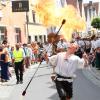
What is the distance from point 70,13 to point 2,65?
6541 mm

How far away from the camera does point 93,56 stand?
25078 mm

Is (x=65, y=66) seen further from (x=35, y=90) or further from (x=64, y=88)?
(x=35, y=90)

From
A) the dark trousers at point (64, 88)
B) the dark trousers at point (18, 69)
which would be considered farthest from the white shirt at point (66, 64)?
the dark trousers at point (18, 69)

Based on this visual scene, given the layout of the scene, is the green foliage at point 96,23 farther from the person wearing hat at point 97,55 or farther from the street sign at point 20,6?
the person wearing hat at point 97,55

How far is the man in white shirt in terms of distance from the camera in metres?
10.8

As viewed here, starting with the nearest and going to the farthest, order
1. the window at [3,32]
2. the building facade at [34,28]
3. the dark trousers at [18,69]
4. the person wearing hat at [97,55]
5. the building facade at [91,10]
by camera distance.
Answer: the dark trousers at [18,69], the person wearing hat at [97,55], the window at [3,32], the building facade at [34,28], the building facade at [91,10]

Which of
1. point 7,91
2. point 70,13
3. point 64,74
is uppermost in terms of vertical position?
point 70,13

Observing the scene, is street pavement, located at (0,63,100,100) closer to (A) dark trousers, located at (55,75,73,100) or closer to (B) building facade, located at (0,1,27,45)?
(A) dark trousers, located at (55,75,73,100)

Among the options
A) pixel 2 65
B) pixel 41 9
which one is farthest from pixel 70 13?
pixel 2 65

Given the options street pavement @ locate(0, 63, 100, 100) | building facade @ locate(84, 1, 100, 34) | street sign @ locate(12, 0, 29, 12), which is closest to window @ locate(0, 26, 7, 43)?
street sign @ locate(12, 0, 29, 12)

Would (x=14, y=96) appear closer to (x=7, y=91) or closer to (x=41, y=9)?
(x=7, y=91)

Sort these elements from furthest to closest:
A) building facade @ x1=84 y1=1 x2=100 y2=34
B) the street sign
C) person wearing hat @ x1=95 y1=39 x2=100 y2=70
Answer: building facade @ x1=84 y1=1 x2=100 y2=34, the street sign, person wearing hat @ x1=95 y1=39 x2=100 y2=70

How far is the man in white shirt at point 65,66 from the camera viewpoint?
1080cm

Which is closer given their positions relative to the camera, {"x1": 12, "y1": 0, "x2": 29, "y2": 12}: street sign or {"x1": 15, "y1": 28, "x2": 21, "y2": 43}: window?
{"x1": 12, "y1": 0, "x2": 29, "y2": 12}: street sign
